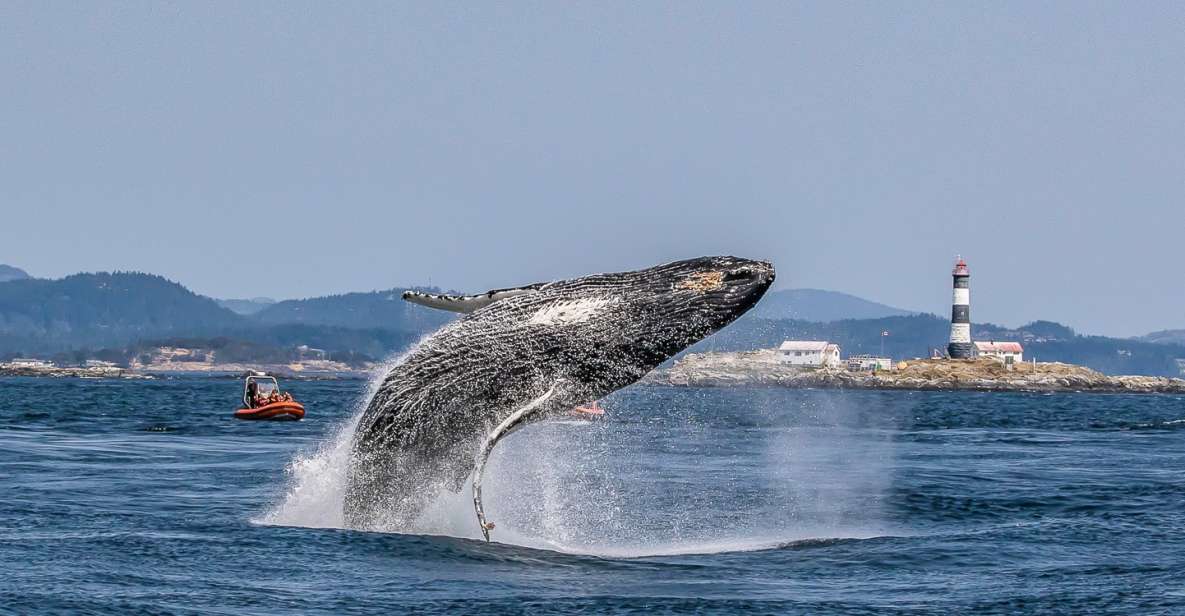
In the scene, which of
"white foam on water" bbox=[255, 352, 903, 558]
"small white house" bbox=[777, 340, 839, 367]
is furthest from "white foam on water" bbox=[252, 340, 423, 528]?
"small white house" bbox=[777, 340, 839, 367]

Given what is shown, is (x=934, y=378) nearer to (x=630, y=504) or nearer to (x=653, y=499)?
(x=653, y=499)

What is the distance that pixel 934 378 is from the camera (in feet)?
509

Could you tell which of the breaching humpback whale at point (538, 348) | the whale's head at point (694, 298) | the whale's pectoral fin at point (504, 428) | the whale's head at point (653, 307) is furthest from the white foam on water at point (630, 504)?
the whale's head at point (694, 298)

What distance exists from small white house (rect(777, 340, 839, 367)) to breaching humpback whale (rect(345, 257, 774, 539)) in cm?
16854

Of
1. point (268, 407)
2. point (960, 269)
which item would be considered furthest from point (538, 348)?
point (960, 269)

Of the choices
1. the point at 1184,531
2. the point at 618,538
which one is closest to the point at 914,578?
the point at 618,538

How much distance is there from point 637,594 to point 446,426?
2.75 metres

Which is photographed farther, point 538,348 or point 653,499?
point 653,499

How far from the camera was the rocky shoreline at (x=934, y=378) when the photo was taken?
6038 inches

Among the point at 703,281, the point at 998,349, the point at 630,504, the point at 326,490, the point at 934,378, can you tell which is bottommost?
the point at 630,504

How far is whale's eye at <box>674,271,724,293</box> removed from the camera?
1340 cm

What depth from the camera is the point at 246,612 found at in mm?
11250

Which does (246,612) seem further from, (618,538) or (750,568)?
(618,538)

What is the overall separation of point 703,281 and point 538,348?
5.28 ft
